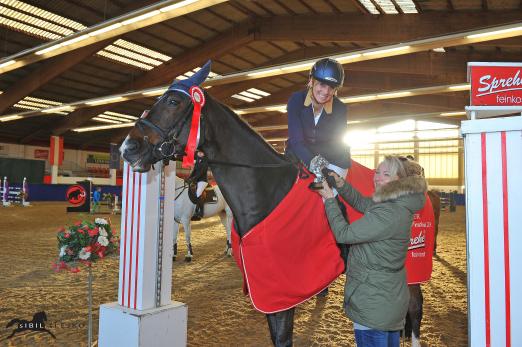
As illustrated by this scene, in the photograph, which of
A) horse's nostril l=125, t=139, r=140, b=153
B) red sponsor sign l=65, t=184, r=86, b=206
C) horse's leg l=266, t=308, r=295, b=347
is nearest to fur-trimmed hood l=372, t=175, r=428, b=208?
horse's leg l=266, t=308, r=295, b=347

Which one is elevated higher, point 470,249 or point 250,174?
point 250,174

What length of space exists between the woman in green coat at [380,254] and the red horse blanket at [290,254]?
20cm

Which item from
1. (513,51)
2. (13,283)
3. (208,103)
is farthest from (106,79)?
(208,103)

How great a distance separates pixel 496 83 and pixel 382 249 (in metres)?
2.98

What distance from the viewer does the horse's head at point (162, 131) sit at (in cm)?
191

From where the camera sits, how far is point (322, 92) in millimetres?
2199

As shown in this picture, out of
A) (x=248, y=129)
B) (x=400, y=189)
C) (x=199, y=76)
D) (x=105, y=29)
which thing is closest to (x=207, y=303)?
(x=248, y=129)

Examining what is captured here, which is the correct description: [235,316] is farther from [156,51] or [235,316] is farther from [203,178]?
[156,51]

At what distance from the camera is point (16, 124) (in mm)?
24672

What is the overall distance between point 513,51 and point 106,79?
16473 mm

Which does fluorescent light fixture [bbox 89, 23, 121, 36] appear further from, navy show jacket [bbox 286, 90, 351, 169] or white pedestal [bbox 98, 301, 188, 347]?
navy show jacket [bbox 286, 90, 351, 169]

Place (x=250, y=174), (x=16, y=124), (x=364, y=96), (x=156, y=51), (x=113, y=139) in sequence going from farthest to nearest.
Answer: (x=113, y=139) < (x=16, y=124) < (x=156, y=51) < (x=364, y=96) < (x=250, y=174)

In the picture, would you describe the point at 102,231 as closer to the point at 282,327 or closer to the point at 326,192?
the point at 282,327

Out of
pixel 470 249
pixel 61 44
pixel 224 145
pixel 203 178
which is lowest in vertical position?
pixel 470 249
